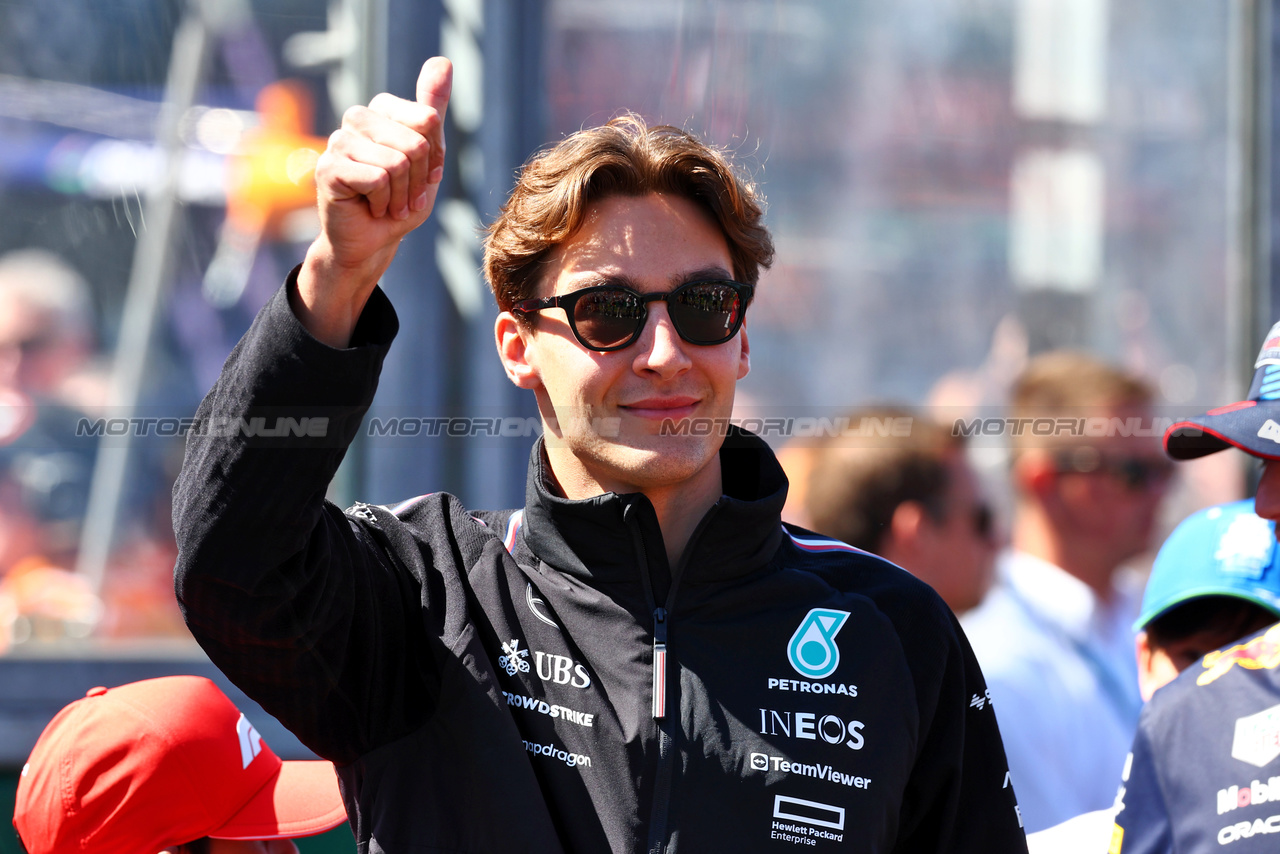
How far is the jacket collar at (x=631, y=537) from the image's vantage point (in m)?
1.66

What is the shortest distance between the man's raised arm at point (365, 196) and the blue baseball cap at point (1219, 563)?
5.85 feet

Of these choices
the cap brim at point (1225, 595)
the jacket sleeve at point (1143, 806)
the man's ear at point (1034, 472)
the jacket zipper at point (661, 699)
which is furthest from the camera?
the man's ear at point (1034, 472)

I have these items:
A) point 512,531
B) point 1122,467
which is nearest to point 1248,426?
point 512,531

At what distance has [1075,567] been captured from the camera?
3787 millimetres

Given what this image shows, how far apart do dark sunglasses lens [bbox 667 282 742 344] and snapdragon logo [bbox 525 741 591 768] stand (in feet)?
2.10

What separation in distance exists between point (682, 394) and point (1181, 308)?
2909 millimetres

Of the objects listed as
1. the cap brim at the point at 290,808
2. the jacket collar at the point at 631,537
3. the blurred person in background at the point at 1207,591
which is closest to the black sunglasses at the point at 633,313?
the jacket collar at the point at 631,537

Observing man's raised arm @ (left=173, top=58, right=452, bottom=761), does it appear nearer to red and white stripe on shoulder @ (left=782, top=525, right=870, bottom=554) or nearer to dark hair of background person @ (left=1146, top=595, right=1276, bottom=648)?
red and white stripe on shoulder @ (left=782, top=525, right=870, bottom=554)

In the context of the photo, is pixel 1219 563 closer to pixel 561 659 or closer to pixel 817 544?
pixel 817 544

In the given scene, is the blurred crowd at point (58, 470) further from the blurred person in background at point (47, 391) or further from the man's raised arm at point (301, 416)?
the man's raised arm at point (301, 416)

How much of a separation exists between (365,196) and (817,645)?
889 millimetres

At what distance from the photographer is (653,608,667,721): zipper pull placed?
157 centimetres

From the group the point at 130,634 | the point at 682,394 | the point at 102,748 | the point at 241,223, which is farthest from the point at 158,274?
the point at 682,394

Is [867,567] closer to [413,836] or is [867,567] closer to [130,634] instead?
[413,836]
